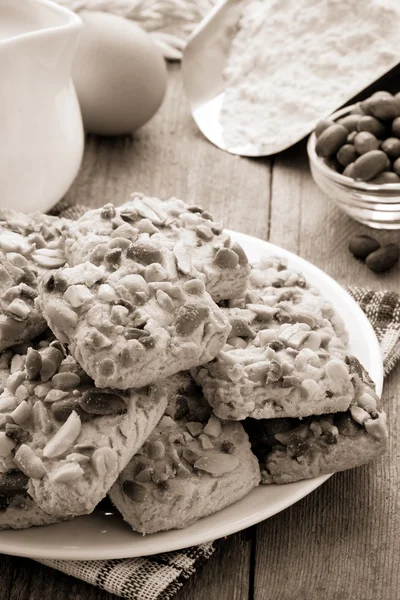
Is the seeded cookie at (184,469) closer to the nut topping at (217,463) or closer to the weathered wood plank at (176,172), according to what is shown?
the nut topping at (217,463)

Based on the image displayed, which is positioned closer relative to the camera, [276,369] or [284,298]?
[276,369]

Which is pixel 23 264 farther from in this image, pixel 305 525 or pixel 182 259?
pixel 305 525

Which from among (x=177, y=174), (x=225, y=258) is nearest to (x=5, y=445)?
(x=225, y=258)

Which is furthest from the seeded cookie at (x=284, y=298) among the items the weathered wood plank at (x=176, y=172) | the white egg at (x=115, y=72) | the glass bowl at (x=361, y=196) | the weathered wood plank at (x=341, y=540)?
the white egg at (x=115, y=72)

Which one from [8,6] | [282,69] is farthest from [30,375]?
[282,69]

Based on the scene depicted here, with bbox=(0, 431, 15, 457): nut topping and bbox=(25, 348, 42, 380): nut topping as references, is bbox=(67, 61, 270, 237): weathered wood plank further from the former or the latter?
bbox=(0, 431, 15, 457): nut topping
